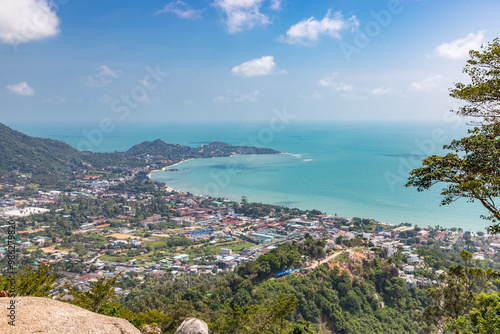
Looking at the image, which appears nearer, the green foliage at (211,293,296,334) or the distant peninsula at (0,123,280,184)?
the green foliage at (211,293,296,334)

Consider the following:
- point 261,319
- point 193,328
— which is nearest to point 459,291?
point 261,319

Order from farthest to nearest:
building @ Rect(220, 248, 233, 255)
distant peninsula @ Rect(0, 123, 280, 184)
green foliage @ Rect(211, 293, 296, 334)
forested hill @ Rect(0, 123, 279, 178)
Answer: forested hill @ Rect(0, 123, 279, 178), distant peninsula @ Rect(0, 123, 280, 184), building @ Rect(220, 248, 233, 255), green foliage @ Rect(211, 293, 296, 334)

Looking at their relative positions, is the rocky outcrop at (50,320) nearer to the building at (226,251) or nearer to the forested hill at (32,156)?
the building at (226,251)

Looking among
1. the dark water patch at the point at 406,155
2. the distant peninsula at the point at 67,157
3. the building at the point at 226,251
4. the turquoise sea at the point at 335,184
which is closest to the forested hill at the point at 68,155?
the distant peninsula at the point at 67,157

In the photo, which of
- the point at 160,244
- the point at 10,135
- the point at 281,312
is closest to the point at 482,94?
the point at 281,312

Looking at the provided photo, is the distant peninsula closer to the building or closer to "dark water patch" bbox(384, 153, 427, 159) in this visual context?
"dark water patch" bbox(384, 153, 427, 159)

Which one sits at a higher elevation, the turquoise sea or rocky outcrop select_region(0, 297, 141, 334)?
rocky outcrop select_region(0, 297, 141, 334)

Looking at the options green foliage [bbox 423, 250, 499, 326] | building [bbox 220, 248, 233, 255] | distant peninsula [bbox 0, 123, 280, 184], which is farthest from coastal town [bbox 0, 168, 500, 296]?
distant peninsula [bbox 0, 123, 280, 184]
